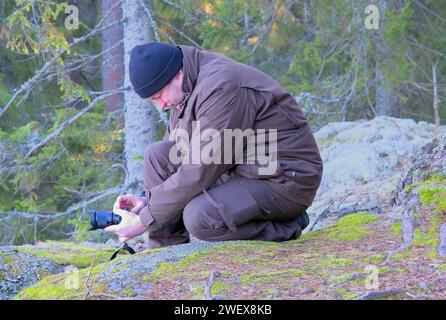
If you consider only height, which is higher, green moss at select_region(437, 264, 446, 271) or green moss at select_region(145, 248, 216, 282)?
green moss at select_region(437, 264, 446, 271)

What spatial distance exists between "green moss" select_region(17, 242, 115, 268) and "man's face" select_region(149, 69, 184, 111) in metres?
1.24

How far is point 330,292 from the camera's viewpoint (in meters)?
3.21

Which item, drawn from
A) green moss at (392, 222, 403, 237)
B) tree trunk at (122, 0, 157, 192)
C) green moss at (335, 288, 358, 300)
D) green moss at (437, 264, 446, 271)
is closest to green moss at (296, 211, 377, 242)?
green moss at (392, 222, 403, 237)

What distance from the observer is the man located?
4.12m

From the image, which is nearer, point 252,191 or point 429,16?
point 252,191

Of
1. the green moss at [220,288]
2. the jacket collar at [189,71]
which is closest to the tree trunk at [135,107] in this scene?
the jacket collar at [189,71]

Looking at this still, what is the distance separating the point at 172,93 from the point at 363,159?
4179 millimetres

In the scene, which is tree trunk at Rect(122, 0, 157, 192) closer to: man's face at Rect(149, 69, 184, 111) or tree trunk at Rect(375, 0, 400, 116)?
tree trunk at Rect(375, 0, 400, 116)

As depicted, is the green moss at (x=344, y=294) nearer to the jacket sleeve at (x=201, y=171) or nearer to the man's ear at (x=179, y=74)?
the jacket sleeve at (x=201, y=171)

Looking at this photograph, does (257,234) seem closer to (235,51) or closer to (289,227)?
(289,227)

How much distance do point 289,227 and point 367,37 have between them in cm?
670

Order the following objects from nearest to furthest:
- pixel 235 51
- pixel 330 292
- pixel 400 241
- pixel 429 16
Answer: pixel 330 292 → pixel 400 241 → pixel 235 51 → pixel 429 16

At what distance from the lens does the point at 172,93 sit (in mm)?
4293

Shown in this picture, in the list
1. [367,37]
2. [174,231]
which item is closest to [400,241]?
[174,231]
